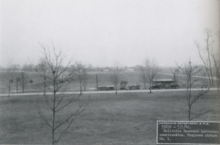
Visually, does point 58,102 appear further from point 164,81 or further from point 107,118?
point 164,81

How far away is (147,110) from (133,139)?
3253mm

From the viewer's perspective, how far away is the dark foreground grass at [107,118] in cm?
892

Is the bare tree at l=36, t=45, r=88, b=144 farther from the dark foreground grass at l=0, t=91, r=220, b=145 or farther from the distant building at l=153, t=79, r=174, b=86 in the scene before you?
the distant building at l=153, t=79, r=174, b=86

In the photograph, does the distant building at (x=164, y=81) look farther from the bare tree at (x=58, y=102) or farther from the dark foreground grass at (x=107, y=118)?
the bare tree at (x=58, y=102)

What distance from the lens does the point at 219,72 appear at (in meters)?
7.07

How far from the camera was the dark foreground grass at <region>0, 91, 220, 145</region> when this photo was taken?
8.92 metres

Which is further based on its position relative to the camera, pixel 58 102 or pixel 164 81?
pixel 164 81

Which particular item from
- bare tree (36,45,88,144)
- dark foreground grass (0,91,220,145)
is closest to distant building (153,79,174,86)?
dark foreground grass (0,91,220,145)

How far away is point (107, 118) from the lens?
11.0 m

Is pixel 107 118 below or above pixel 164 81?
below

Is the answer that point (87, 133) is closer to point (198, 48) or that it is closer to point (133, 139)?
point (133, 139)

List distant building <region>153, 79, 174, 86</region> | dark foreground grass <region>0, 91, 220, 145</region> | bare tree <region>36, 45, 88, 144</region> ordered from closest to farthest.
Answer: bare tree <region>36, 45, 88, 144</region> < dark foreground grass <region>0, 91, 220, 145</region> < distant building <region>153, 79, 174, 86</region>

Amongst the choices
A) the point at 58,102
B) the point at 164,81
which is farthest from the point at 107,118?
the point at 164,81

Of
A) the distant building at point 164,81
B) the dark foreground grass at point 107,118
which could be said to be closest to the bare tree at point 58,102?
the dark foreground grass at point 107,118
